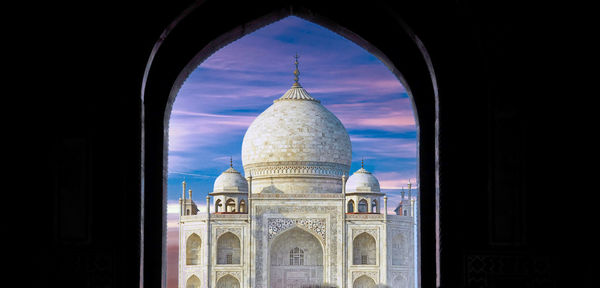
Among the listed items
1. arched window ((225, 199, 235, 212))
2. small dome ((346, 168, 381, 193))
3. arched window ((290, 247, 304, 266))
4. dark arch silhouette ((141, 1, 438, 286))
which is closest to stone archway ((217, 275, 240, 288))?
arched window ((290, 247, 304, 266))

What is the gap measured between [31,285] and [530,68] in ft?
9.19

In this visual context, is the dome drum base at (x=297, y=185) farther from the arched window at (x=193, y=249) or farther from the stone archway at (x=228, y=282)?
the stone archway at (x=228, y=282)

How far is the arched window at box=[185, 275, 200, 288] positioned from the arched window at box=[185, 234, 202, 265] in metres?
0.52

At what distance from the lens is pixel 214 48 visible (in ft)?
17.1

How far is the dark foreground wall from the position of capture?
3930mm

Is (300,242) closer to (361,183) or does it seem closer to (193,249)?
(361,183)

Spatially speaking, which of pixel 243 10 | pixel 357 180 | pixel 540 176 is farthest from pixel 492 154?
pixel 357 180

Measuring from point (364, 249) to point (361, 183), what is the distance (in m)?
2.39

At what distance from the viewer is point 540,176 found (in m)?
3.97

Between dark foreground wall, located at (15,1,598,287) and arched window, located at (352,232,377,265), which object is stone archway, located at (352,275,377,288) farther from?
dark foreground wall, located at (15,1,598,287)

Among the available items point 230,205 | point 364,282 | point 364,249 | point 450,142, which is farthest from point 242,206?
point 450,142

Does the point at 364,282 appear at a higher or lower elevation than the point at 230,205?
lower

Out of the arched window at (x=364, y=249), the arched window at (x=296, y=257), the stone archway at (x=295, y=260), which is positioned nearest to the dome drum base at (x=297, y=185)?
the stone archway at (x=295, y=260)

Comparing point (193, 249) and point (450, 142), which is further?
point (193, 249)
